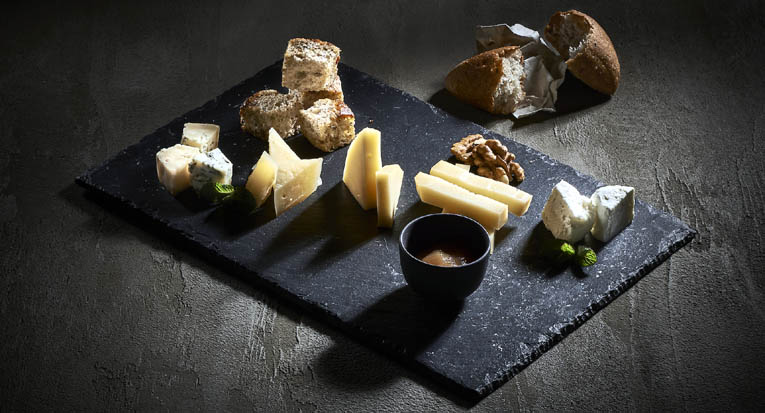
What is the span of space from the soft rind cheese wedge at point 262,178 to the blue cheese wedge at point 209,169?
0.27 ft

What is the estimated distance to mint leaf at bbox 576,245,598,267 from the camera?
268 cm

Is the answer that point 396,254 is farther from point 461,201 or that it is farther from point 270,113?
point 270,113

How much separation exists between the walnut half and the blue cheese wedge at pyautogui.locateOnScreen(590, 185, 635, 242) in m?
0.34

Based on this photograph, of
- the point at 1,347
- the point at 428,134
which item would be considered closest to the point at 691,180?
the point at 428,134

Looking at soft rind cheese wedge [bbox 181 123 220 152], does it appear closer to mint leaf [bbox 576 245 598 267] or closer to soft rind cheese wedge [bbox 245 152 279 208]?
soft rind cheese wedge [bbox 245 152 279 208]

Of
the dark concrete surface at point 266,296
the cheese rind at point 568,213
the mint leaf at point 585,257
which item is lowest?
the dark concrete surface at point 266,296

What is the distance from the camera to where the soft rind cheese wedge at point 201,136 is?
10.4 ft

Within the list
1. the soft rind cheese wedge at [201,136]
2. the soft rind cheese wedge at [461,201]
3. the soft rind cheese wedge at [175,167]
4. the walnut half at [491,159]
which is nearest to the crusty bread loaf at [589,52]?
the walnut half at [491,159]

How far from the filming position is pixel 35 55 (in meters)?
4.01

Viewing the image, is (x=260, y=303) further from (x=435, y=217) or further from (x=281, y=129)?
(x=281, y=129)

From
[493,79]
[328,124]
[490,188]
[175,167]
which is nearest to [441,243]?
[490,188]

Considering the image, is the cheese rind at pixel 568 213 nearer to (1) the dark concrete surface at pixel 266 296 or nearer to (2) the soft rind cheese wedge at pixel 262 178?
(1) the dark concrete surface at pixel 266 296

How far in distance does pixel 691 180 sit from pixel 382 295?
4.12ft

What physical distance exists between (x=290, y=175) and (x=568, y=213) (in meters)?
0.90
